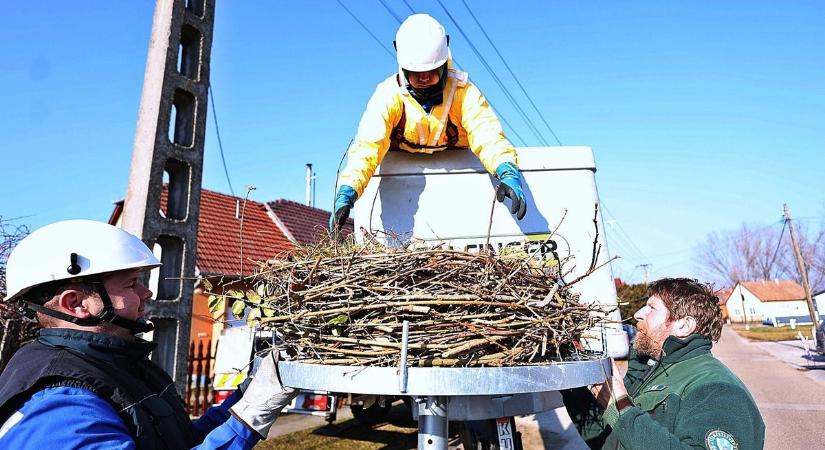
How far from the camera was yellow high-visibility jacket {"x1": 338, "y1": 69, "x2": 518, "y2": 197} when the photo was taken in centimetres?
317

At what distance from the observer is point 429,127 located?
11.1 ft

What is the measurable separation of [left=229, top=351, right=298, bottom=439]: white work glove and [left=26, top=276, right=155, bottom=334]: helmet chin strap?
1.47 ft

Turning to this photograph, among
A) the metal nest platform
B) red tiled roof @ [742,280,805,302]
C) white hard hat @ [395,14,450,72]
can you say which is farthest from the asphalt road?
red tiled roof @ [742,280,805,302]

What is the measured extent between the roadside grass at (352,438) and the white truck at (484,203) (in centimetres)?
445

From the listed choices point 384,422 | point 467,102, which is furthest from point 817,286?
point 467,102

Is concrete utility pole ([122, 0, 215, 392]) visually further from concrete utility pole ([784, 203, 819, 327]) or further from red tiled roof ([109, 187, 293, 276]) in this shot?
concrete utility pole ([784, 203, 819, 327])

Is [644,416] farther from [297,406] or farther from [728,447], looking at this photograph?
[297,406]

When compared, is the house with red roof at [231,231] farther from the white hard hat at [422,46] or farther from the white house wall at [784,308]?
the white house wall at [784,308]

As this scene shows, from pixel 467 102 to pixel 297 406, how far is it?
429 cm

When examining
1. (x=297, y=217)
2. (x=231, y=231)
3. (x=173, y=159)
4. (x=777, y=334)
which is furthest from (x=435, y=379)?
(x=777, y=334)

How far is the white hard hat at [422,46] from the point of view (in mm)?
3074

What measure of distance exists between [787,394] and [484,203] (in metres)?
11.8

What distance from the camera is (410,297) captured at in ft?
5.31

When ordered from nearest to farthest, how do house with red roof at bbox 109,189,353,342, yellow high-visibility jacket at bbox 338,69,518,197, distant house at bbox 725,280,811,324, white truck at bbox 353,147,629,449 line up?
1. yellow high-visibility jacket at bbox 338,69,518,197
2. white truck at bbox 353,147,629,449
3. house with red roof at bbox 109,189,353,342
4. distant house at bbox 725,280,811,324
